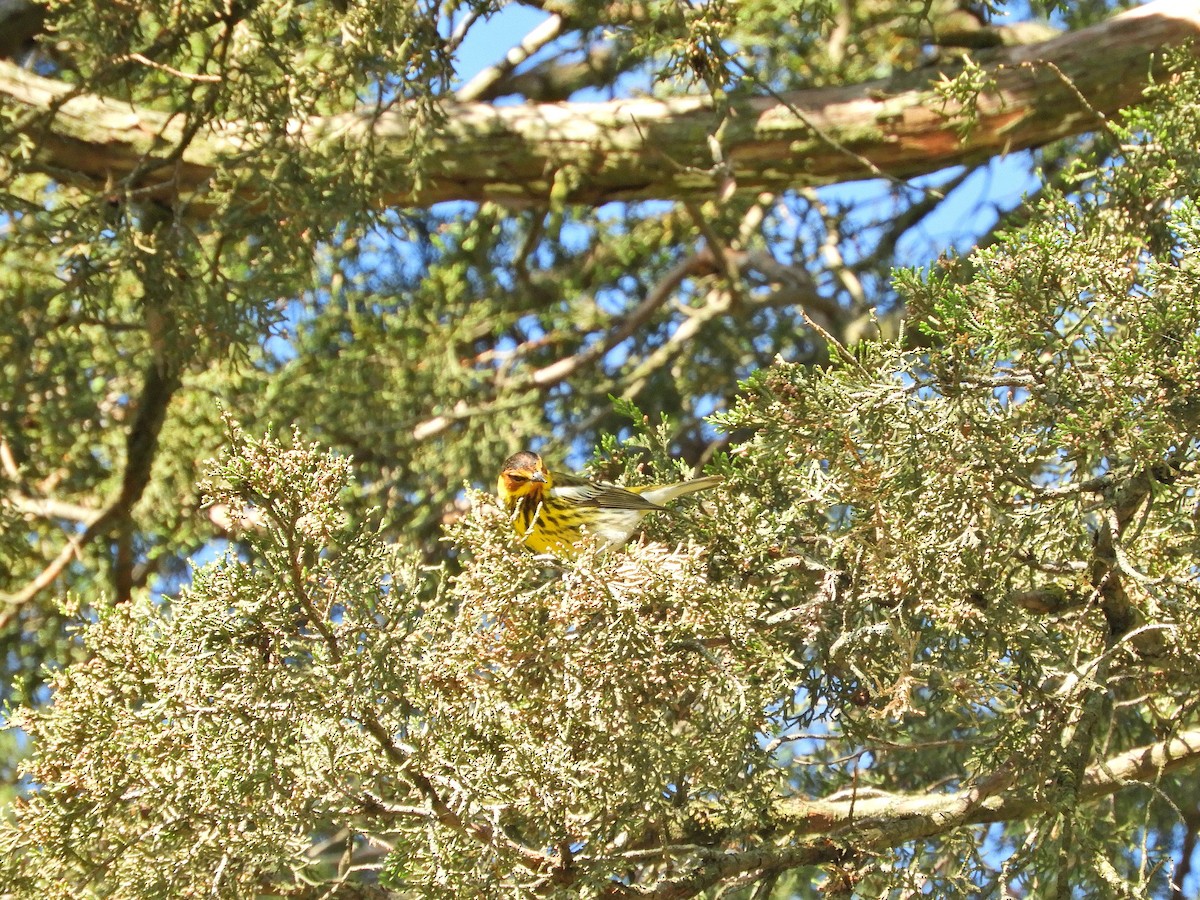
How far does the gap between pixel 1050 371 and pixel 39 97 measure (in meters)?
5.03

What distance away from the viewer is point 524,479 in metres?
5.12

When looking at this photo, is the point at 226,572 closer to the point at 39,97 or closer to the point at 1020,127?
the point at 39,97

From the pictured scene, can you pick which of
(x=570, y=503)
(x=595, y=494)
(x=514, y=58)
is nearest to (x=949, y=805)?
(x=595, y=494)

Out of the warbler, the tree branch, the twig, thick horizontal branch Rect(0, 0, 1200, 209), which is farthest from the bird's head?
the twig

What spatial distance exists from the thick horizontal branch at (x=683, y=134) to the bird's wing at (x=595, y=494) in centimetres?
179

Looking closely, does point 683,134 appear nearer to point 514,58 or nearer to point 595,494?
point 514,58

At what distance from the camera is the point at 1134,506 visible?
3330 millimetres

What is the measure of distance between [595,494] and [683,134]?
255 centimetres

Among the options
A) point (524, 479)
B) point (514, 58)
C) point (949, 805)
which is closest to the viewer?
point (949, 805)

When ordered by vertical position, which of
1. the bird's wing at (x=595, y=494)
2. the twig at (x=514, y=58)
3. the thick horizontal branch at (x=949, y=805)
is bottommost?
the thick horizontal branch at (x=949, y=805)

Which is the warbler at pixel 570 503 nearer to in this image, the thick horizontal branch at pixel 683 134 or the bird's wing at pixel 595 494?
the bird's wing at pixel 595 494

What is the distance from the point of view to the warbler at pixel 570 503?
4.05 m

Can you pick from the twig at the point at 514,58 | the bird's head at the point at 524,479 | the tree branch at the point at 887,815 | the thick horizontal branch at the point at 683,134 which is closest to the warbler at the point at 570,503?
the bird's head at the point at 524,479

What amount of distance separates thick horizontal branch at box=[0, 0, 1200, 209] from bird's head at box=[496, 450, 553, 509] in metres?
1.49
